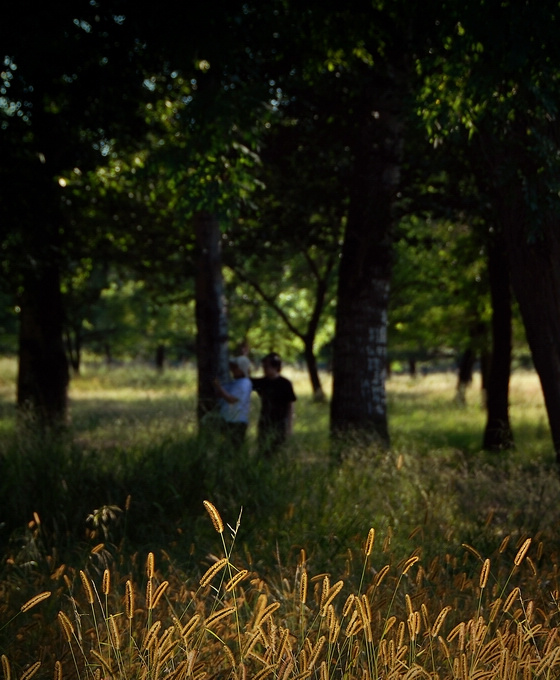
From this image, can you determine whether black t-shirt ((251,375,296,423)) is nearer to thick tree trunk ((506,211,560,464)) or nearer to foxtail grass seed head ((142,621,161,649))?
thick tree trunk ((506,211,560,464))

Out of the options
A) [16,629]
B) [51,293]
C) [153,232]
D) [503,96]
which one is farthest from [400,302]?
[16,629]

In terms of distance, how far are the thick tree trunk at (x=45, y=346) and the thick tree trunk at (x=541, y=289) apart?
978cm

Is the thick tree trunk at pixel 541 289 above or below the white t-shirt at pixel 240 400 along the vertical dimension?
above

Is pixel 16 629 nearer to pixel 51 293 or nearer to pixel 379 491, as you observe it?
pixel 379 491

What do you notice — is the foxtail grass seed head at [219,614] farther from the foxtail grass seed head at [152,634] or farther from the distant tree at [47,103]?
the distant tree at [47,103]

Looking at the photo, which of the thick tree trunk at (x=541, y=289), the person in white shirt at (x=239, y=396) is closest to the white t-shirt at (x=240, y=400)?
the person in white shirt at (x=239, y=396)

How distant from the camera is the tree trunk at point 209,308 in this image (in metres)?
13.4

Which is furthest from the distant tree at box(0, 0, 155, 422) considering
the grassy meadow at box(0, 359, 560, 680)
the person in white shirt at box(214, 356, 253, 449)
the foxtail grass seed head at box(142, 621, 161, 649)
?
the foxtail grass seed head at box(142, 621, 161, 649)

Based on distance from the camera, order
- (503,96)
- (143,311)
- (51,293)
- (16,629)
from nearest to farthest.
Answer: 1. (16,629)
2. (503,96)
3. (51,293)
4. (143,311)

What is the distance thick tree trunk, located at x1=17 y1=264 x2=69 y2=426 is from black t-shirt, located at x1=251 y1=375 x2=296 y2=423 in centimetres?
597

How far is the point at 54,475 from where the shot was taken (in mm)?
7422

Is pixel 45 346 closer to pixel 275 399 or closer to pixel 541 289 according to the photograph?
pixel 275 399

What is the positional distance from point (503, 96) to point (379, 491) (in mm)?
4087

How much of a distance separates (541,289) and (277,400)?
4046 mm
